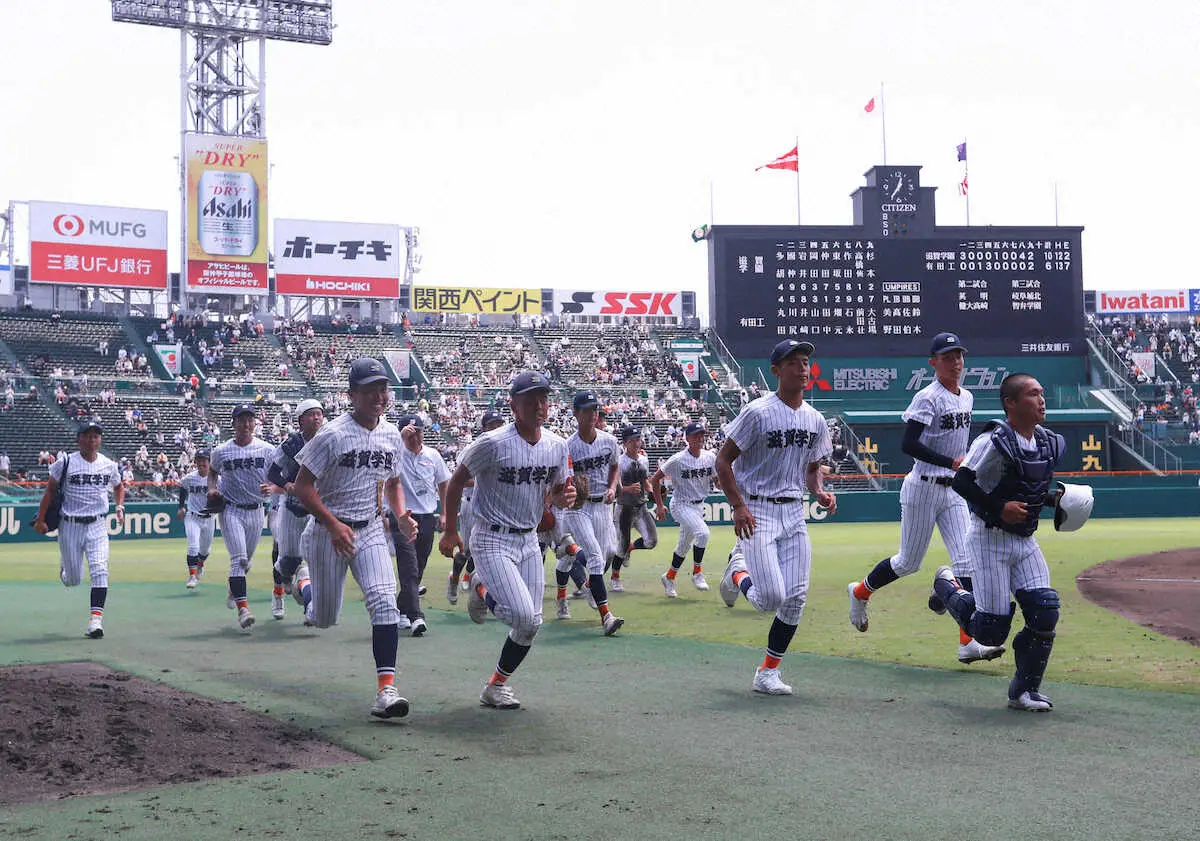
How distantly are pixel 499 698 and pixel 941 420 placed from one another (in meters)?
4.19

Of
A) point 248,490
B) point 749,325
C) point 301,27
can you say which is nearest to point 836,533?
point 749,325

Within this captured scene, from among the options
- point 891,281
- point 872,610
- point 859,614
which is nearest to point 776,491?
point 859,614

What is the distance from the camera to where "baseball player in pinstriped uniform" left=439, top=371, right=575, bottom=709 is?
A: 7.72m

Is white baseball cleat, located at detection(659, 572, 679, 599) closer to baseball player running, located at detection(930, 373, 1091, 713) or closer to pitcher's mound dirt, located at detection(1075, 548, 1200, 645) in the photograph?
pitcher's mound dirt, located at detection(1075, 548, 1200, 645)

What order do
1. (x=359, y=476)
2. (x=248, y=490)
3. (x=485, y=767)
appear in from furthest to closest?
(x=248, y=490) < (x=359, y=476) < (x=485, y=767)

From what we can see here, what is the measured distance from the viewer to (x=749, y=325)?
41.6 m

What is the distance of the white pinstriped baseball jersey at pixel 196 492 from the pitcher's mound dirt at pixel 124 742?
9.00 metres

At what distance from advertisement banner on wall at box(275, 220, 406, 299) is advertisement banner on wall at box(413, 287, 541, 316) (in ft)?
6.97

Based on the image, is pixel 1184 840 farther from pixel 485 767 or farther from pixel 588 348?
pixel 588 348

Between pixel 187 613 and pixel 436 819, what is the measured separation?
9732 millimetres

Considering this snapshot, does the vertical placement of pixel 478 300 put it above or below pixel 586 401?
above

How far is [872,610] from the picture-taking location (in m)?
12.8

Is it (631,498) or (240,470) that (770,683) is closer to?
(240,470)

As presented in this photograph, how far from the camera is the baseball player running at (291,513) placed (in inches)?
466
